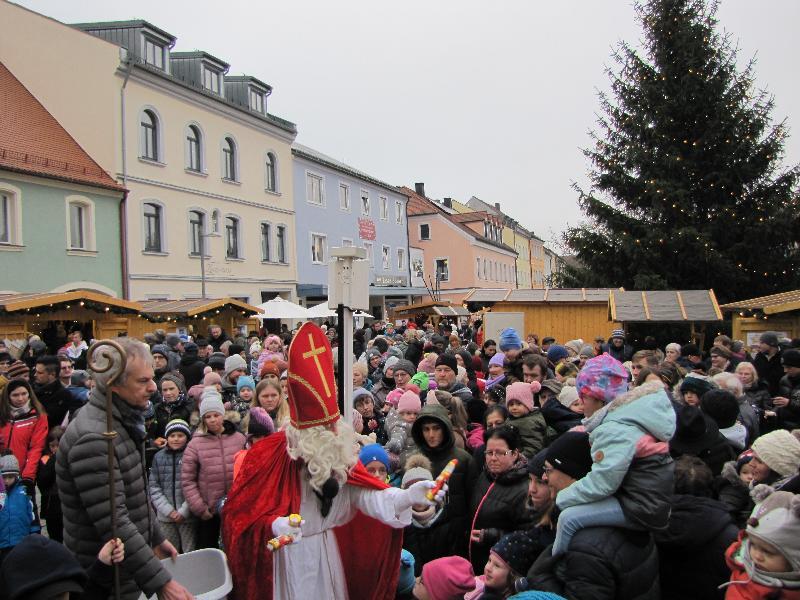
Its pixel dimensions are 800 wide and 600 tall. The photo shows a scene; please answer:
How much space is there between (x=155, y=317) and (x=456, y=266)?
3357cm

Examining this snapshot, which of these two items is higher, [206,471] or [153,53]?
[153,53]

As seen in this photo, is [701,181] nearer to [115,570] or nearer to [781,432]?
[781,432]

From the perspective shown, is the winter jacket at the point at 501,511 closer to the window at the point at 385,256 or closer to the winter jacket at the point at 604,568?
the winter jacket at the point at 604,568

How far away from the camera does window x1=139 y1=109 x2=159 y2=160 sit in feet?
74.3

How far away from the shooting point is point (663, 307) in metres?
14.6

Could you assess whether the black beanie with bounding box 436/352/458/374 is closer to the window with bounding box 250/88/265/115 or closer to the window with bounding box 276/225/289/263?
the window with bounding box 276/225/289/263

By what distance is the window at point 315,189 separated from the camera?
1273 inches

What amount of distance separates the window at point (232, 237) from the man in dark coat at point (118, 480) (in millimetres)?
24398

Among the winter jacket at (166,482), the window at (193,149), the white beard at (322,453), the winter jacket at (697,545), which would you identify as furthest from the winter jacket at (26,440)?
the window at (193,149)

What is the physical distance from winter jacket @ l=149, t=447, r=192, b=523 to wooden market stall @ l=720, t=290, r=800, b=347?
11044 mm

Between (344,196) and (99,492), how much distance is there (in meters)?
33.4

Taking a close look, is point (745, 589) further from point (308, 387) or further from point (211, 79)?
point (211, 79)

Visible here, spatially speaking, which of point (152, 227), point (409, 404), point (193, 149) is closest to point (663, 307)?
point (409, 404)

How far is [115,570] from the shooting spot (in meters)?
2.78
